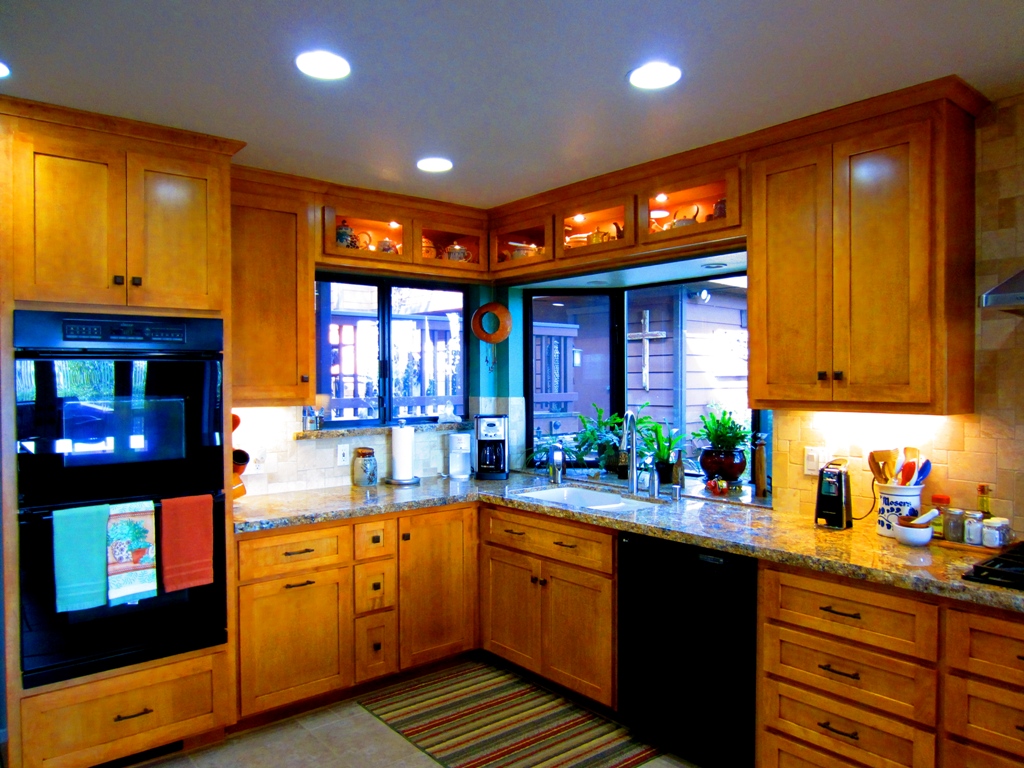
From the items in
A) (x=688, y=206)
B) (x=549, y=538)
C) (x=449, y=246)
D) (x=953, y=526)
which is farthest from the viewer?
(x=449, y=246)

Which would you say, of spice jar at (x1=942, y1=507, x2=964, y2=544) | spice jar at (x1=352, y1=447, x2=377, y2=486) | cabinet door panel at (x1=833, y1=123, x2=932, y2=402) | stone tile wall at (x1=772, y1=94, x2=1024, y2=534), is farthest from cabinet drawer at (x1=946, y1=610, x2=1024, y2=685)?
spice jar at (x1=352, y1=447, x2=377, y2=486)

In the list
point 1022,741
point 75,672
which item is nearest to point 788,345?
point 1022,741

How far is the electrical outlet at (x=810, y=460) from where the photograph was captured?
2.90 meters

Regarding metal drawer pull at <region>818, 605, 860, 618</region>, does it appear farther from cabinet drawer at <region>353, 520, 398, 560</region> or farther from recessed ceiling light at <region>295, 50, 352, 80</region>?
recessed ceiling light at <region>295, 50, 352, 80</region>

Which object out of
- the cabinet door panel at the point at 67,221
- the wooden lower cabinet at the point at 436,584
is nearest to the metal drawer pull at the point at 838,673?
the wooden lower cabinet at the point at 436,584

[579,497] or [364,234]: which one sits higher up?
[364,234]

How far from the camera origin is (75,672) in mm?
2512

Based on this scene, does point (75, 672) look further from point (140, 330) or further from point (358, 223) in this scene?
point (358, 223)

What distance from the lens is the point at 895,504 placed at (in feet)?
→ 8.04

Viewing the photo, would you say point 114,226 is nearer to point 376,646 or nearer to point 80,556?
point 80,556

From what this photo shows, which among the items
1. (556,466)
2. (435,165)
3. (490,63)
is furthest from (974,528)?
(435,165)

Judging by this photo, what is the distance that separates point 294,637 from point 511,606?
1.07 metres

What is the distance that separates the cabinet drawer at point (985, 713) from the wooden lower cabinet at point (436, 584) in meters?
2.23

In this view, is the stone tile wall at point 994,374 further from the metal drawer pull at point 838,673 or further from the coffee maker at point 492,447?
the coffee maker at point 492,447
